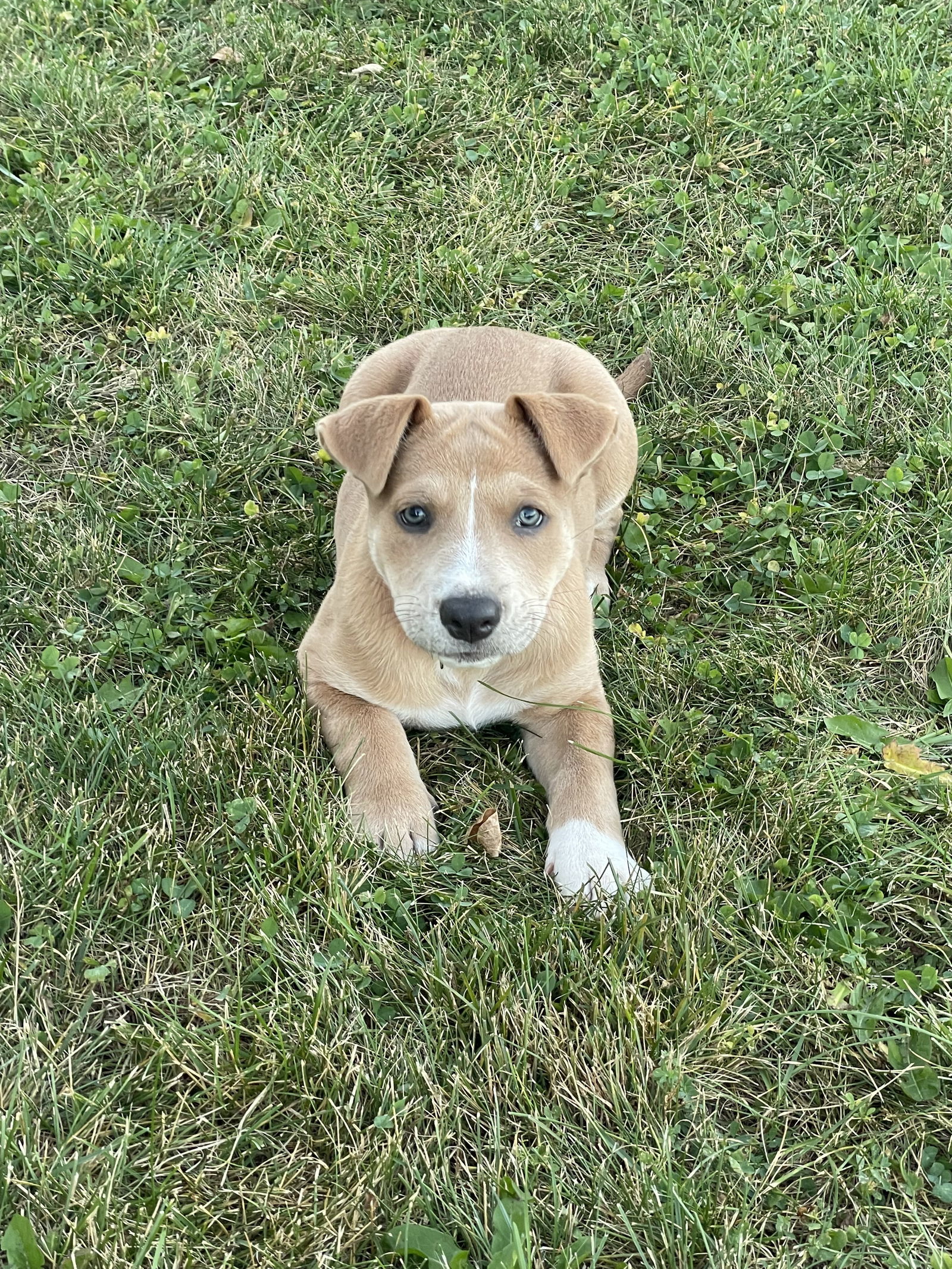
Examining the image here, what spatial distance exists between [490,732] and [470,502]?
1.05 metres

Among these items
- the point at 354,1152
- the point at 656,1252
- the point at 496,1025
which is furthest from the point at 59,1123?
the point at 656,1252

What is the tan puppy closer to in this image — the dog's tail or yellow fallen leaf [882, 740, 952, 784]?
yellow fallen leaf [882, 740, 952, 784]

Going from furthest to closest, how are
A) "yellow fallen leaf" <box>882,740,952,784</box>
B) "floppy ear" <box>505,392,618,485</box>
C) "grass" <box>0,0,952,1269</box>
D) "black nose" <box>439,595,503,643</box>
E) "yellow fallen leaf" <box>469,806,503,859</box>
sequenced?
"yellow fallen leaf" <box>882,740,952,784</box> < "yellow fallen leaf" <box>469,806,503,859</box> < "floppy ear" <box>505,392,618,485</box> < "black nose" <box>439,595,503,643</box> < "grass" <box>0,0,952,1269</box>

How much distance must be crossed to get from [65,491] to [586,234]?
10.8ft

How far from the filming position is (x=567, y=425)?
12.1 feet

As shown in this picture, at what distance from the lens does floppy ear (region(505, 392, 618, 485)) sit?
3.67 meters

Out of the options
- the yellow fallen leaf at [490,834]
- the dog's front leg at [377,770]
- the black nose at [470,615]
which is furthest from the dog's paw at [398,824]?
the black nose at [470,615]

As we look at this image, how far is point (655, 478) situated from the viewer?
5273 mm

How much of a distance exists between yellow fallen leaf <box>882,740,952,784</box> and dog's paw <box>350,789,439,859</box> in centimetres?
164

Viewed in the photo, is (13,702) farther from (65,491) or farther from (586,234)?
(586,234)

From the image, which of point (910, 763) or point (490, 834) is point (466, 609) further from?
point (910, 763)

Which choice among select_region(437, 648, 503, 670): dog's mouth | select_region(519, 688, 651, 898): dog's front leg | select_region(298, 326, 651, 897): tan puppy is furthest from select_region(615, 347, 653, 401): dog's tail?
select_region(437, 648, 503, 670): dog's mouth

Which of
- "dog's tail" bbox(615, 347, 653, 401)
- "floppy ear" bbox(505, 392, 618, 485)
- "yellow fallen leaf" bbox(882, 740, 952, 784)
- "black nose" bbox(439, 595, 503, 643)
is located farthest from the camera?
"dog's tail" bbox(615, 347, 653, 401)

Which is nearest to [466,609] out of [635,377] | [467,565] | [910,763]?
[467,565]
